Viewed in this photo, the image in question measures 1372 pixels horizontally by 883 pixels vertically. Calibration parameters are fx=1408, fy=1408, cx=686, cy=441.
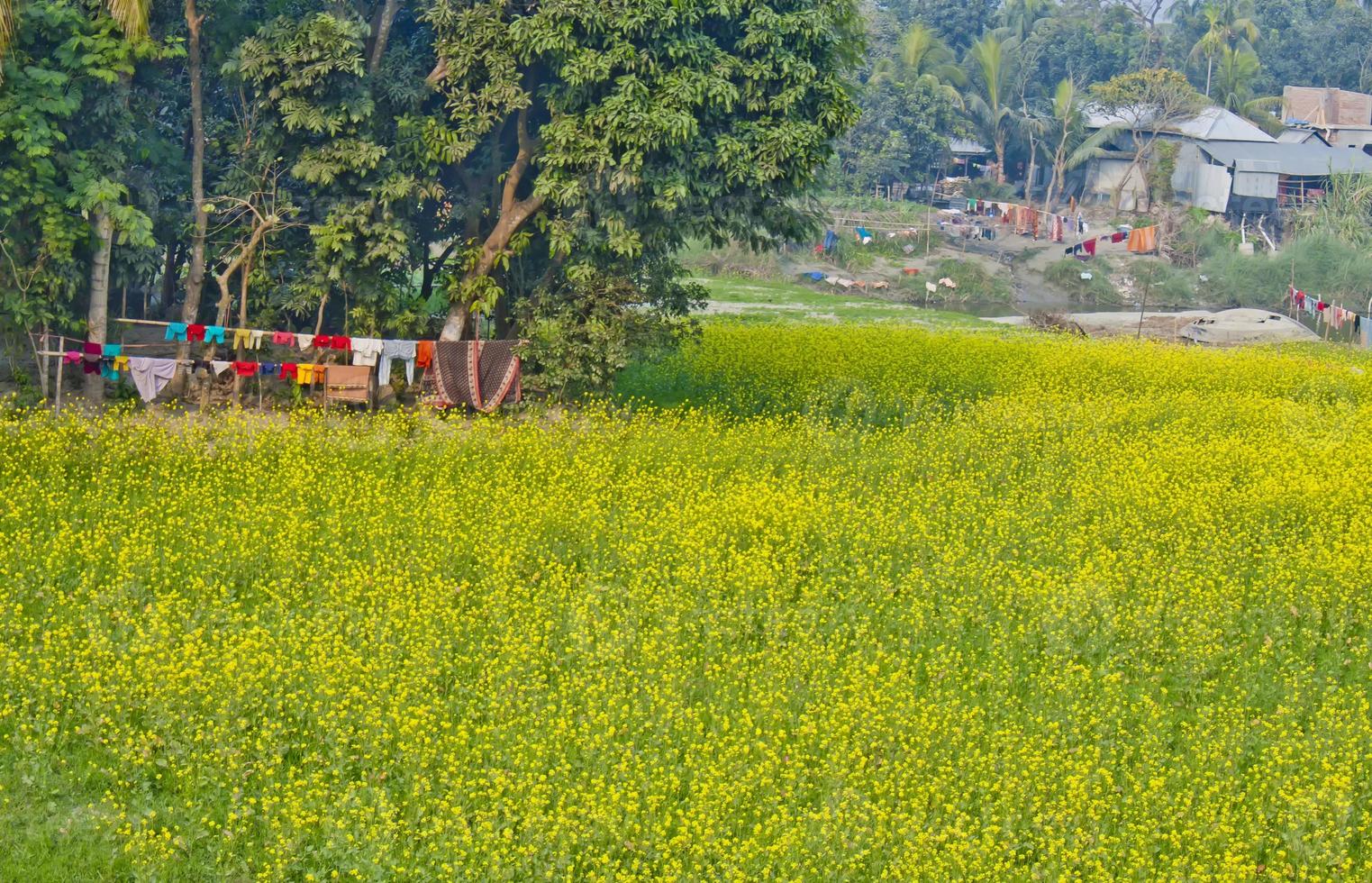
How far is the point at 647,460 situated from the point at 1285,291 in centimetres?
3061

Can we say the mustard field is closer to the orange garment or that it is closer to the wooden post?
the wooden post

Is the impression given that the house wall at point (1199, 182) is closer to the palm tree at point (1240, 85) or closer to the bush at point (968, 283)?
the palm tree at point (1240, 85)

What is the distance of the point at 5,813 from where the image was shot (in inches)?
302

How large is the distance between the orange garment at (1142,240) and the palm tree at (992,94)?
25.4ft

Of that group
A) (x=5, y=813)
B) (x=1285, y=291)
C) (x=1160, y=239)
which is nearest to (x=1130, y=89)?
(x=1160, y=239)

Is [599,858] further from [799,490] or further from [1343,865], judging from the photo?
[799,490]

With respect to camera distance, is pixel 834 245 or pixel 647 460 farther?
pixel 834 245

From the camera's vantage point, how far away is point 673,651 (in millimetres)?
10109

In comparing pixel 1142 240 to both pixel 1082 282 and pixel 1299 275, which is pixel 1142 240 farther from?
pixel 1299 275

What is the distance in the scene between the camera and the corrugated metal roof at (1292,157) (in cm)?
4534

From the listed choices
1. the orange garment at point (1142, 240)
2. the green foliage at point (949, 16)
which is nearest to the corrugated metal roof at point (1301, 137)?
the orange garment at point (1142, 240)

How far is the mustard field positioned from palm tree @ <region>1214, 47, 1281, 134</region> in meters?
38.4

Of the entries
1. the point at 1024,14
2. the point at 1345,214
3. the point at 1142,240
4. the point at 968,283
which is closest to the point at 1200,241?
the point at 1142,240

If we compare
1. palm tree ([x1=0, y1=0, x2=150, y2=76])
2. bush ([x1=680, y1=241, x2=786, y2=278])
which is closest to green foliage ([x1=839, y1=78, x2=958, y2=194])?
bush ([x1=680, y1=241, x2=786, y2=278])
